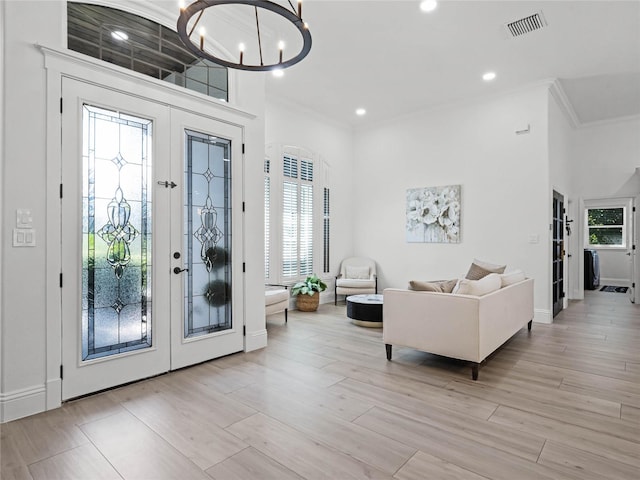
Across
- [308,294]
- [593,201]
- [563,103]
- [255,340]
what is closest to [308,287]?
[308,294]

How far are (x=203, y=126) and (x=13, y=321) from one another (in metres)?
2.20

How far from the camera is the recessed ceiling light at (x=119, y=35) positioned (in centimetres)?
309

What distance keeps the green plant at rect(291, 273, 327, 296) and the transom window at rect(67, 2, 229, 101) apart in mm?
3373

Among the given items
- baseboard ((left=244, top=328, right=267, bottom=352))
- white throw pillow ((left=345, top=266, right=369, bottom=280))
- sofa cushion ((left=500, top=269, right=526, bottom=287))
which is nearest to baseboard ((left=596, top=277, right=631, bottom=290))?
white throw pillow ((left=345, top=266, right=369, bottom=280))

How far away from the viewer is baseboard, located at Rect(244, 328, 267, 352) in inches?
157

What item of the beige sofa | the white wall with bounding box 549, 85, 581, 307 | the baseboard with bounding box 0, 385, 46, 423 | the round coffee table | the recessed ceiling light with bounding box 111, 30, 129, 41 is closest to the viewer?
the baseboard with bounding box 0, 385, 46, 423

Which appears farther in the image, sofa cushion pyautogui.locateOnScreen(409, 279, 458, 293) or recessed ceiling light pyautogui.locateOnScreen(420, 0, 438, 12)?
recessed ceiling light pyautogui.locateOnScreen(420, 0, 438, 12)

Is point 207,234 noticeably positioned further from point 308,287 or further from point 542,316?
point 542,316

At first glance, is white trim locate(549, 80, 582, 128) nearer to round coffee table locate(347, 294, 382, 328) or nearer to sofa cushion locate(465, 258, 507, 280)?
sofa cushion locate(465, 258, 507, 280)

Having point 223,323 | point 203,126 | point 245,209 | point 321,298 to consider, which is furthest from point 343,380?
point 321,298

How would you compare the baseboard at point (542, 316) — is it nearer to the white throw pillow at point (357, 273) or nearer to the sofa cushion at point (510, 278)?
the sofa cushion at point (510, 278)

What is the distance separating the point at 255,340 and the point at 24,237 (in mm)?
2307

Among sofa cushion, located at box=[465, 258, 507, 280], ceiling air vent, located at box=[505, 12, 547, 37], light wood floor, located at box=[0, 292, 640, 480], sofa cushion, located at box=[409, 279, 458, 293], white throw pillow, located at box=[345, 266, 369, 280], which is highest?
ceiling air vent, located at box=[505, 12, 547, 37]

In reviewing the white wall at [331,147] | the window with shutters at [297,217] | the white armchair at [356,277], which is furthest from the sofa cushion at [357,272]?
the window with shutters at [297,217]
